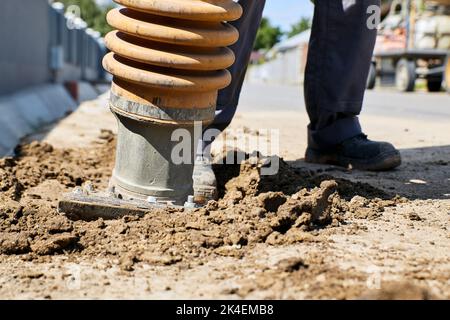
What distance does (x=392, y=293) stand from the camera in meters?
1.43

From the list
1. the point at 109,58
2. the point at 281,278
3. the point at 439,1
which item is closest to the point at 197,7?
the point at 109,58

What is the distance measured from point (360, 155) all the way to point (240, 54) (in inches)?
31.8

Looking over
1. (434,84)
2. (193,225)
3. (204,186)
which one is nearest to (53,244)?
(193,225)

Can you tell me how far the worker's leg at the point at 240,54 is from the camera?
118 inches

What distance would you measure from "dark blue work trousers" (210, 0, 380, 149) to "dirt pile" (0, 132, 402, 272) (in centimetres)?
68

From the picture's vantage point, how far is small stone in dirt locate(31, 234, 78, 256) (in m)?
1.86

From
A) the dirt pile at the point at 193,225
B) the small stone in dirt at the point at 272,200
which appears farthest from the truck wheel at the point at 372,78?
the small stone in dirt at the point at 272,200

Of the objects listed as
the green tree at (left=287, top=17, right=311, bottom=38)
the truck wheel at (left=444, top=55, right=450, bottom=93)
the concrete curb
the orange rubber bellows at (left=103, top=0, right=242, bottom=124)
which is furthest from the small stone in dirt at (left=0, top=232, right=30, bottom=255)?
the green tree at (left=287, top=17, right=311, bottom=38)

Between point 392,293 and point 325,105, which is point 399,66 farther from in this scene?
point 392,293

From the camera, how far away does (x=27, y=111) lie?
5762 millimetres

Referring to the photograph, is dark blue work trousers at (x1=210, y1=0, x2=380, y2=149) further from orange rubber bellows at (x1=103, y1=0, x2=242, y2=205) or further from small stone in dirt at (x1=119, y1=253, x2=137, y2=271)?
small stone in dirt at (x1=119, y1=253, x2=137, y2=271)

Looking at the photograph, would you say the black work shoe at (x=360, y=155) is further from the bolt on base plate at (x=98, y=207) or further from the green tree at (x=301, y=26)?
the green tree at (x=301, y=26)

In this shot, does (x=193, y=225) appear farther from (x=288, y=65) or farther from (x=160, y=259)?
(x=288, y=65)

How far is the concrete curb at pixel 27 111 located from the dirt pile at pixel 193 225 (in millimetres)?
1849
